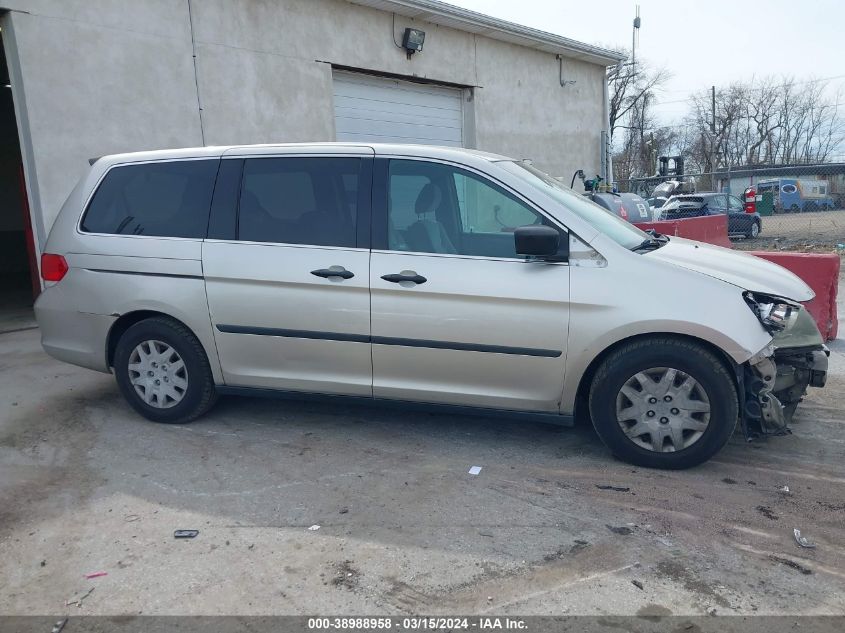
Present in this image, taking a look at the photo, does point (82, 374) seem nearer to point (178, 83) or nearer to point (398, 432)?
point (398, 432)

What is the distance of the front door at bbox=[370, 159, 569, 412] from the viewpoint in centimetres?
397

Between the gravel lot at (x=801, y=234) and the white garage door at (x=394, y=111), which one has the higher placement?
the white garage door at (x=394, y=111)

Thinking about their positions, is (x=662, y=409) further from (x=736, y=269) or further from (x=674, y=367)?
(x=736, y=269)

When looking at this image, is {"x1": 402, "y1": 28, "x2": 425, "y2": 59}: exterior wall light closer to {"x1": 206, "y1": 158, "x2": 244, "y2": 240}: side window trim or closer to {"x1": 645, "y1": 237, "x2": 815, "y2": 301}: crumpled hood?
{"x1": 206, "y1": 158, "x2": 244, "y2": 240}: side window trim

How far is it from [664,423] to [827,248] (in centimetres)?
1453

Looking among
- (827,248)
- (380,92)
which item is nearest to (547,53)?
(380,92)

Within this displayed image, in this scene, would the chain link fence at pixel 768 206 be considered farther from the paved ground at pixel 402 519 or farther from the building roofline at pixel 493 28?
the paved ground at pixel 402 519

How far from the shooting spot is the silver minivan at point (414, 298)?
3.86m

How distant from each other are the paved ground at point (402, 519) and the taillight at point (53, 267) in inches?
43.8

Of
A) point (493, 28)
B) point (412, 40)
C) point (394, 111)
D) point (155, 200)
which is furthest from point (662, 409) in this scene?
point (493, 28)

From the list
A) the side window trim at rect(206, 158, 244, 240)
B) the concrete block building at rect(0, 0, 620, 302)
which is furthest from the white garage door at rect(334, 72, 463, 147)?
the side window trim at rect(206, 158, 244, 240)

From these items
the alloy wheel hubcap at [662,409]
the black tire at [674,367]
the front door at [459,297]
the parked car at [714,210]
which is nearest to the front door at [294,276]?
the front door at [459,297]

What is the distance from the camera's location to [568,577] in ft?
9.68

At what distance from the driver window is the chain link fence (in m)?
10.4
